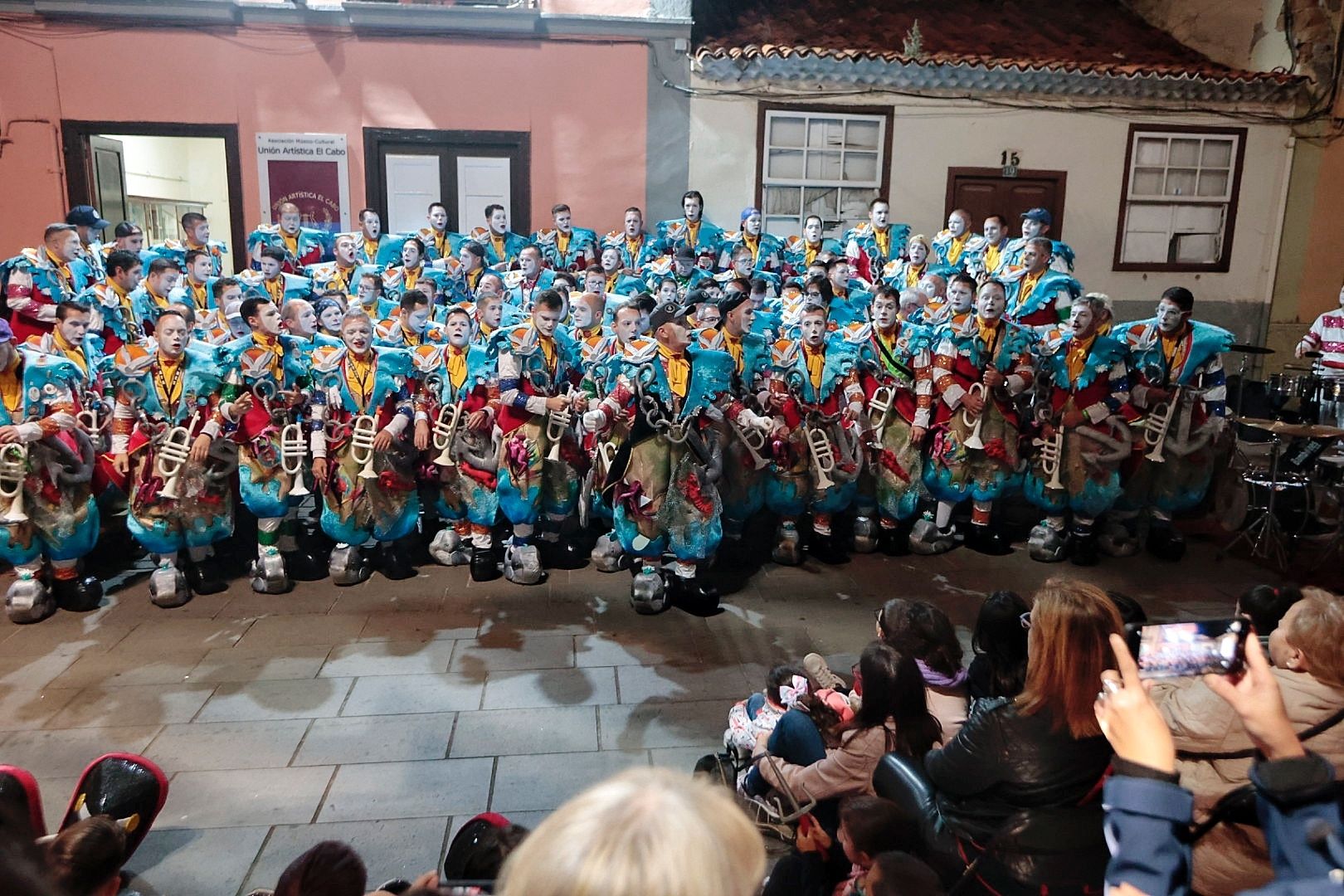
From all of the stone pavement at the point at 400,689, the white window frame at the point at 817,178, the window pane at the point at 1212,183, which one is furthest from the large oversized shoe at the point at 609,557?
the window pane at the point at 1212,183

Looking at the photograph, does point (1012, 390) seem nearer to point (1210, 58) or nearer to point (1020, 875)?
point (1020, 875)

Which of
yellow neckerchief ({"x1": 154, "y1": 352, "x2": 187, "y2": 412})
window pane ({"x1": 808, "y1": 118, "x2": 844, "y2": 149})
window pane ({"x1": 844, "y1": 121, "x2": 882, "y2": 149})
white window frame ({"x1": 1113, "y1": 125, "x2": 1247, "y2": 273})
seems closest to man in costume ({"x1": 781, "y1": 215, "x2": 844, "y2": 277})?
window pane ({"x1": 808, "y1": 118, "x2": 844, "y2": 149})

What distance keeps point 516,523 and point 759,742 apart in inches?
119

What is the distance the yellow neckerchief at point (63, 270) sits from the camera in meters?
7.31

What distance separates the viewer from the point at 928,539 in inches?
263

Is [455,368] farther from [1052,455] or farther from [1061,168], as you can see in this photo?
[1061,168]

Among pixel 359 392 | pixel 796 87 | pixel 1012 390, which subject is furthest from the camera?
pixel 796 87

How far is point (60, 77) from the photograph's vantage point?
1088 centimetres

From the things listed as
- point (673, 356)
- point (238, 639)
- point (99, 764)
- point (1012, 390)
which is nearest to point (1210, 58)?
point (1012, 390)

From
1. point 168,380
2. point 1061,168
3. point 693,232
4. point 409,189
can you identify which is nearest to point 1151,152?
point 1061,168

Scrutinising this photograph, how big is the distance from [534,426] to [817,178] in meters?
7.59

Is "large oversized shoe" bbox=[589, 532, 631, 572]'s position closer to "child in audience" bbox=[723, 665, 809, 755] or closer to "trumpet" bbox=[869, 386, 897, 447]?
"trumpet" bbox=[869, 386, 897, 447]

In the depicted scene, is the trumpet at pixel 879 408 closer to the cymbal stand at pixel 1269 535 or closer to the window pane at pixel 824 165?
the cymbal stand at pixel 1269 535

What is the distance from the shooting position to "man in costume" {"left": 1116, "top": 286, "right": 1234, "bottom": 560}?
21.0 feet
